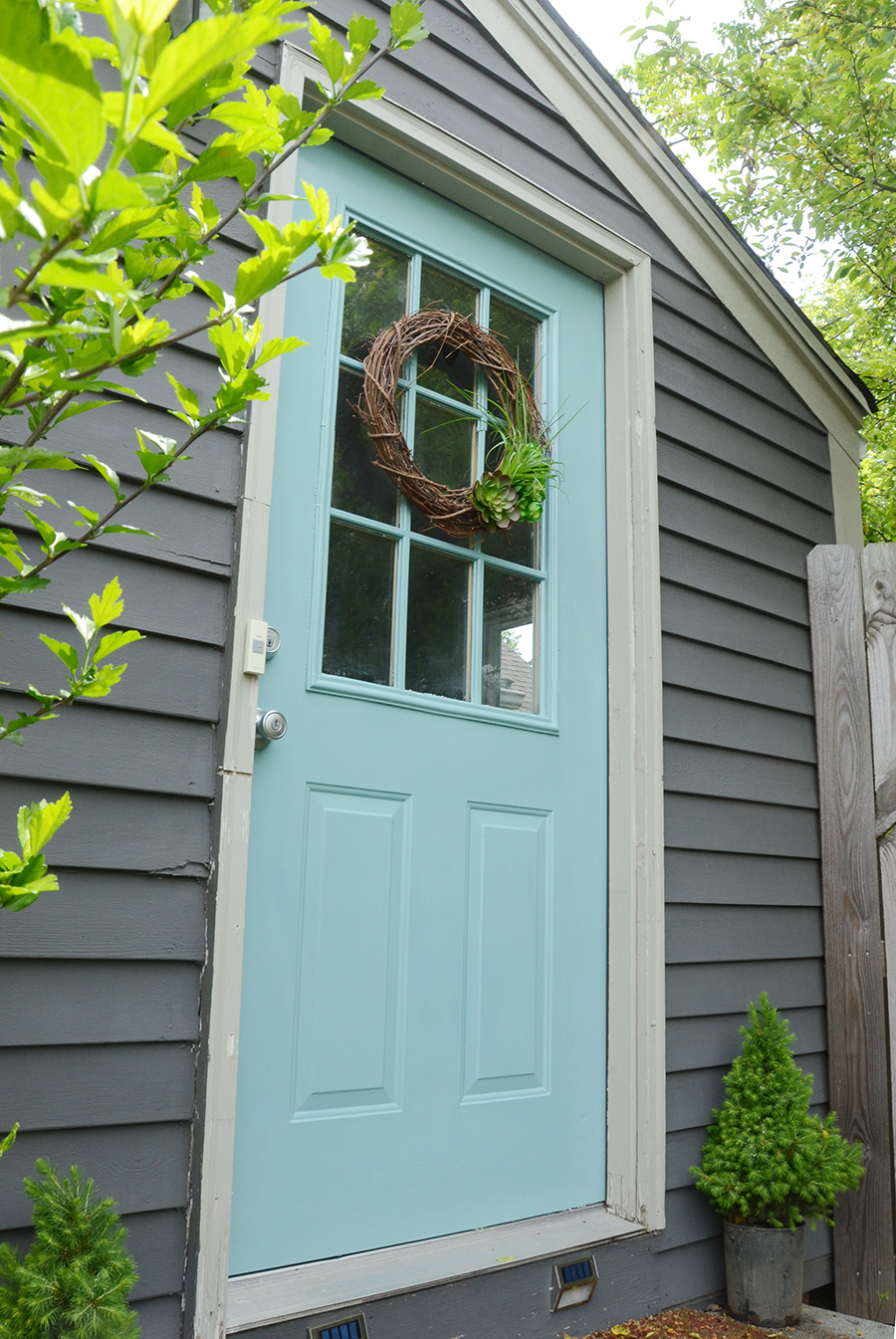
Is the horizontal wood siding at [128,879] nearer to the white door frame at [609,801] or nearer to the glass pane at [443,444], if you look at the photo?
the white door frame at [609,801]

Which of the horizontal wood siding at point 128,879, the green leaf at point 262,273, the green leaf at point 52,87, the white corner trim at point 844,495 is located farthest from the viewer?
the white corner trim at point 844,495

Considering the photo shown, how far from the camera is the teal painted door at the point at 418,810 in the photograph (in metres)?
1.65

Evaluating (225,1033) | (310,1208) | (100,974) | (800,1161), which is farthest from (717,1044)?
(100,974)

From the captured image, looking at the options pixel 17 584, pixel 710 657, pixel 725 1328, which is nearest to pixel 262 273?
pixel 17 584

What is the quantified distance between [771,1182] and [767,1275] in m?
0.22

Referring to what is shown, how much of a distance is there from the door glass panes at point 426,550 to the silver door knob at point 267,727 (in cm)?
20

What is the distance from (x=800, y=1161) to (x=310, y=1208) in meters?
1.04

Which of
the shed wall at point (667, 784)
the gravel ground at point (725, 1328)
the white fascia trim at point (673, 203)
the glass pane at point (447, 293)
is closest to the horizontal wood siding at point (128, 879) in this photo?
the shed wall at point (667, 784)

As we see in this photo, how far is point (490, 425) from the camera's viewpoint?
2162 mm

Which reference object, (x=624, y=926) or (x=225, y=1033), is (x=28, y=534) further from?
(x=624, y=926)

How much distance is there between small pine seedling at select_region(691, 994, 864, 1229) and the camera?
1980 millimetres

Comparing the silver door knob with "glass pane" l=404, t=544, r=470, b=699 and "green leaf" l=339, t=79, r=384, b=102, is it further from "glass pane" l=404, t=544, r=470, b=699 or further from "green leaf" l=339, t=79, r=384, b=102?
"green leaf" l=339, t=79, r=384, b=102

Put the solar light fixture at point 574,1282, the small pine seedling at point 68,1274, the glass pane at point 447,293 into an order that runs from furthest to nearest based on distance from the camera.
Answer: the glass pane at point 447,293
the solar light fixture at point 574,1282
the small pine seedling at point 68,1274

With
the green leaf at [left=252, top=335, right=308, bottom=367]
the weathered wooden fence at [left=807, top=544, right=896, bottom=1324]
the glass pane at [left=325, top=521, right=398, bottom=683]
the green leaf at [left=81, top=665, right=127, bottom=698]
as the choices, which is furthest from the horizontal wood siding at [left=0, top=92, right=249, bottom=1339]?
the weathered wooden fence at [left=807, top=544, right=896, bottom=1324]
